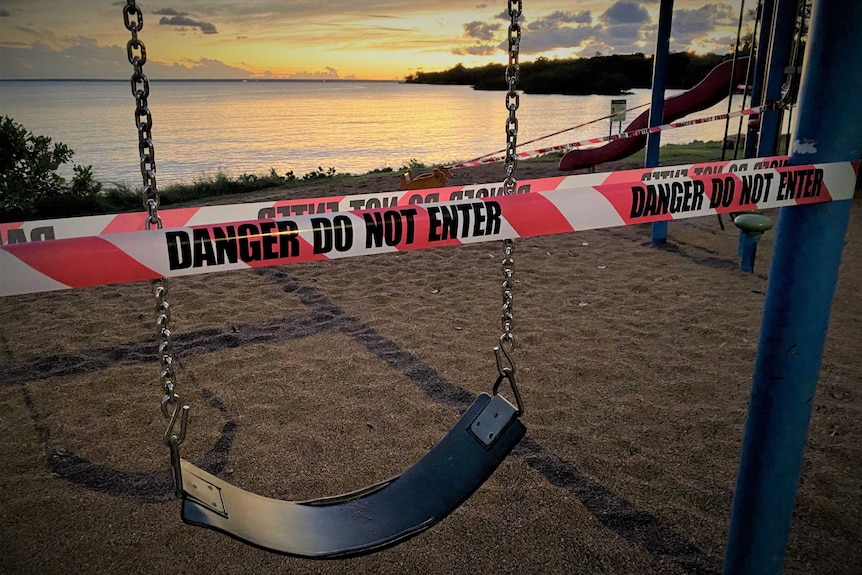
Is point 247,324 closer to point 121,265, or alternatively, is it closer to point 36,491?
point 36,491

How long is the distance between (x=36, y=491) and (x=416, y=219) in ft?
9.40

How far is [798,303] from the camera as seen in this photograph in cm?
194

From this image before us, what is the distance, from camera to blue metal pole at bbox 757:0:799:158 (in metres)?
6.00

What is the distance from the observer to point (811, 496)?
300cm

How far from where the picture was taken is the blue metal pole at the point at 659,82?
282 inches

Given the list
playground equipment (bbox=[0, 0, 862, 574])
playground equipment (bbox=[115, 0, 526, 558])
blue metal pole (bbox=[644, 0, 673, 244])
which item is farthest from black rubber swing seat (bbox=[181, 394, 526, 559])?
blue metal pole (bbox=[644, 0, 673, 244])

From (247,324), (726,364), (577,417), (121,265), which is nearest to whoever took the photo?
(121,265)

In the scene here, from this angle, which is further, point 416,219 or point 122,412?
point 122,412

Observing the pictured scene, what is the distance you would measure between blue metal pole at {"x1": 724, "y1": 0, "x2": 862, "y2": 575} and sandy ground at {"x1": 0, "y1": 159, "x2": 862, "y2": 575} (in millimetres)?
583

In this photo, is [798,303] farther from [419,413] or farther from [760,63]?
[760,63]

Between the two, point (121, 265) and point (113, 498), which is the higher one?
point (121, 265)

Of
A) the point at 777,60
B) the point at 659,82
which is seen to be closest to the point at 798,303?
the point at 777,60

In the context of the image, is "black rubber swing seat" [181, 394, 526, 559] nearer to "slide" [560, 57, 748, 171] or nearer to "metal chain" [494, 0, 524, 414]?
"metal chain" [494, 0, 524, 414]

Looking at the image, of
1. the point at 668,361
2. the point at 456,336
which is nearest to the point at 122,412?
the point at 456,336
